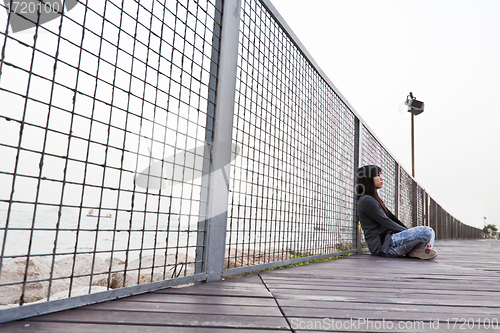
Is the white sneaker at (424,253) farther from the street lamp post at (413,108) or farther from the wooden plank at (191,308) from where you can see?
the street lamp post at (413,108)

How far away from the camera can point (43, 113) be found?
1.02m

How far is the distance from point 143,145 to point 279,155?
1376mm

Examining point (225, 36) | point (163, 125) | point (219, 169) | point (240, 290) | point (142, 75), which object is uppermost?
point (225, 36)

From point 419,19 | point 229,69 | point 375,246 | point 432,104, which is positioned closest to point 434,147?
point 432,104

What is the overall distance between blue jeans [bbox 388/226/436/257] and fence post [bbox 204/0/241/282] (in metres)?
3.05

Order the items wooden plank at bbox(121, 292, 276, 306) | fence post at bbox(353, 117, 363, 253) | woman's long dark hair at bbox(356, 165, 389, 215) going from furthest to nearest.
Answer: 1. fence post at bbox(353, 117, 363, 253)
2. woman's long dark hair at bbox(356, 165, 389, 215)
3. wooden plank at bbox(121, 292, 276, 306)

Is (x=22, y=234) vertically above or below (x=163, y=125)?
below

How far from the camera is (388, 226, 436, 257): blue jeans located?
3.97 m

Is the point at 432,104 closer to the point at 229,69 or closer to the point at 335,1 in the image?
the point at 335,1

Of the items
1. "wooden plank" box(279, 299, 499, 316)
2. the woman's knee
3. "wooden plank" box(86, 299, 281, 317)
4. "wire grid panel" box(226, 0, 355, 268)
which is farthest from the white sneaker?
"wooden plank" box(86, 299, 281, 317)

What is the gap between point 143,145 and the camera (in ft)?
4.57

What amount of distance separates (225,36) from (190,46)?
0.36 meters

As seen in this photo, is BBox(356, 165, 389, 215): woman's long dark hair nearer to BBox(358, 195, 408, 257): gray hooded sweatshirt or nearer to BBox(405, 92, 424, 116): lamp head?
BBox(358, 195, 408, 257): gray hooded sweatshirt

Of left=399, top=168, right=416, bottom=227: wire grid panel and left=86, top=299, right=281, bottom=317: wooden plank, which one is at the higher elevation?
left=399, top=168, right=416, bottom=227: wire grid panel
